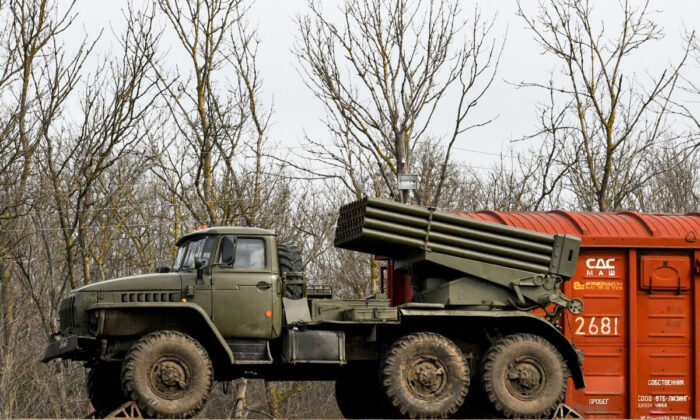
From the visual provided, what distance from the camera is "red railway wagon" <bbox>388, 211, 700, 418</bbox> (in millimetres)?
13773

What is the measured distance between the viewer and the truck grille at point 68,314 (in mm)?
12021

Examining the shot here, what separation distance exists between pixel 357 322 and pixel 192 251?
7.45 ft

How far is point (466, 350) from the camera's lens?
1291 cm

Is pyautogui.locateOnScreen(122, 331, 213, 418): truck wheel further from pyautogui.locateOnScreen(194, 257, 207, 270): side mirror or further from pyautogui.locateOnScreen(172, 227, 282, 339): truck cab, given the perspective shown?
pyautogui.locateOnScreen(194, 257, 207, 270): side mirror

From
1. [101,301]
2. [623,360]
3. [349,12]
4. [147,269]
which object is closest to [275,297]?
[101,301]

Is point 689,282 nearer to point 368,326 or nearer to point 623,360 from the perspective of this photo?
point 623,360

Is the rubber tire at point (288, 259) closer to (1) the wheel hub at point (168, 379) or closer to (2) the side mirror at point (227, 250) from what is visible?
(2) the side mirror at point (227, 250)

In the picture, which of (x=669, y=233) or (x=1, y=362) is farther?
(x=1, y=362)

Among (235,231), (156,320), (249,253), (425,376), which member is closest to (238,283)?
(249,253)

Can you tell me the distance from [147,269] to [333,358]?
14.1 meters

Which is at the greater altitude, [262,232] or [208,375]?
[262,232]

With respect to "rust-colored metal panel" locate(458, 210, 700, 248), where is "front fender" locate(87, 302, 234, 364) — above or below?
below

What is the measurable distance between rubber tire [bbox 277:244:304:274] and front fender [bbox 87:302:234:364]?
121 centimetres

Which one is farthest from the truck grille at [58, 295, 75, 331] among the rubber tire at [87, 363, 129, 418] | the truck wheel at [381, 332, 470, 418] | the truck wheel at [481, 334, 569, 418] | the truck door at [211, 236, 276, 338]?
the truck wheel at [481, 334, 569, 418]
